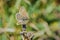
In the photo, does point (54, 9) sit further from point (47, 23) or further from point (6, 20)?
point (6, 20)

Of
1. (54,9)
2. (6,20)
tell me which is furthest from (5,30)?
(54,9)

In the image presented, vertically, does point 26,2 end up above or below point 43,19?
above

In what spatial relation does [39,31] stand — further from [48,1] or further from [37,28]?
[48,1]

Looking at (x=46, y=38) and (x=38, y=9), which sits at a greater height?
(x=38, y=9)

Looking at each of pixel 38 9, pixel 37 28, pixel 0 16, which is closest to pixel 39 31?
pixel 37 28

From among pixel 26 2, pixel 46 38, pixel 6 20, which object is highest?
pixel 26 2

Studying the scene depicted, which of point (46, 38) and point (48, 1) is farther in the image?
point (48, 1)
